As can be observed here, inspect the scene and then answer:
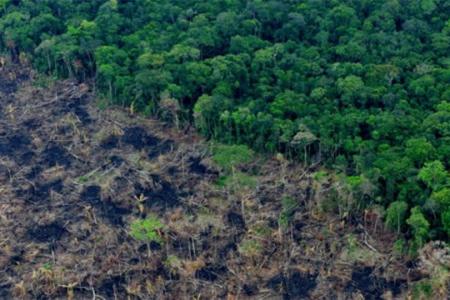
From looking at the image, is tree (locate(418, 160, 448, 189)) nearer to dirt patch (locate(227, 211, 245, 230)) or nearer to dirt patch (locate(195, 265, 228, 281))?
dirt patch (locate(227, 211, 245, 230))

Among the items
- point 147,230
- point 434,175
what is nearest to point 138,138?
point 147,230

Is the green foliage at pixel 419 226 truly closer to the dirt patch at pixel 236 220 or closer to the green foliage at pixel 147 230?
the dirt patch at pixel 236 220

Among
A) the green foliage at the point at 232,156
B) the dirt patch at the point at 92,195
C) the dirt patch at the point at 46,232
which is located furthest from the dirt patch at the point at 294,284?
the dirt patch at the point at 46,232

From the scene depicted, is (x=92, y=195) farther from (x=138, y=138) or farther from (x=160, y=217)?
(x=138, y=138)

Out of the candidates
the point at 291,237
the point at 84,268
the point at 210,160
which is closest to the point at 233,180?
the point at 210,160

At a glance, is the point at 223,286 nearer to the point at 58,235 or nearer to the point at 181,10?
the point at 58,235
